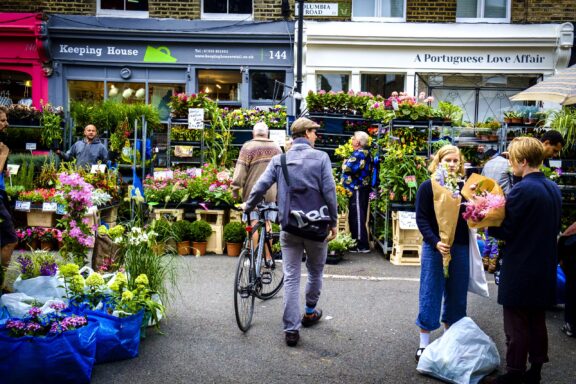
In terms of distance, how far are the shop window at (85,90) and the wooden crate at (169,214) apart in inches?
259

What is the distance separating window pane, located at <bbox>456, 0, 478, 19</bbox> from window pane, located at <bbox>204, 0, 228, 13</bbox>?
19.3 feet

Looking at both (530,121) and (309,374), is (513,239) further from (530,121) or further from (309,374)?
(530,121)

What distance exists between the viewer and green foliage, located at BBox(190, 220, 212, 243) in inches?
389

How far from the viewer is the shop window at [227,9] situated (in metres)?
15.9

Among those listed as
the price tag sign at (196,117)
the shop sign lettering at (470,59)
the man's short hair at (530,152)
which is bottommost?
the man's short hair at (530,152)

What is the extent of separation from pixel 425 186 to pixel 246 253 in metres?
1.96

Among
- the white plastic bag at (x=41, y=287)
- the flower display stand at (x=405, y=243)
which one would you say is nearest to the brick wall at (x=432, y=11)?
the flower display stand at (x=405, y=243)

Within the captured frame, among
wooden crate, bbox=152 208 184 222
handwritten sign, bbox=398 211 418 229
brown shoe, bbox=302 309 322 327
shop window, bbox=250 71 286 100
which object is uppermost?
shop window, bbox=250 71 286 100

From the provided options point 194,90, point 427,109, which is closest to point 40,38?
point 194,90

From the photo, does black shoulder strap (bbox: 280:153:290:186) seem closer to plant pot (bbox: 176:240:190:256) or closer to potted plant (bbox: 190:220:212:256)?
potted plant (bbox: 190:220:212:256)

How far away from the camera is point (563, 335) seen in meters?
6.21

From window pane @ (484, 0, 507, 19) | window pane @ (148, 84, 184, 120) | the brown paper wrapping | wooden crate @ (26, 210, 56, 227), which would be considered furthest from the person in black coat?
window pane @ (148, 84, 184, 120)

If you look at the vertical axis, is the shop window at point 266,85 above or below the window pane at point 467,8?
below

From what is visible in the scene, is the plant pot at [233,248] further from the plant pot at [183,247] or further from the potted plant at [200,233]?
the plant pot at [183,247]
